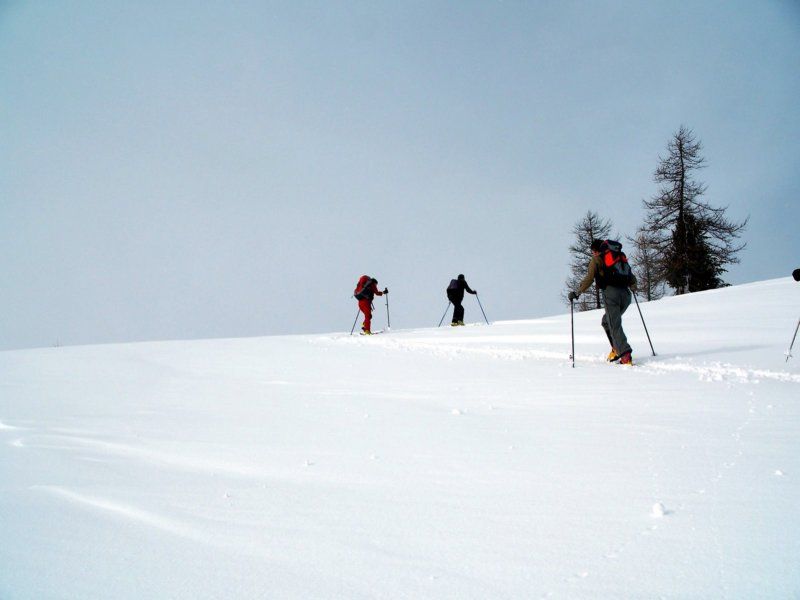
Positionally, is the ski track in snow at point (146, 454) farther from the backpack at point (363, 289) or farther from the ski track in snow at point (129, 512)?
the backpack at point (363, 289)

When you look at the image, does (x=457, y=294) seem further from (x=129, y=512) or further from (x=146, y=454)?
(x=129, y=512)

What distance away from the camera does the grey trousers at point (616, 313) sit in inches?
307

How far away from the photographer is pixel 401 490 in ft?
7.86

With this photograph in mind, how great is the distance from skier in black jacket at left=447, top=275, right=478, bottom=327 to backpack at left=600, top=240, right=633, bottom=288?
31.7 feet

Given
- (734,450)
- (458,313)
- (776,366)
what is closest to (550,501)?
(734,450)

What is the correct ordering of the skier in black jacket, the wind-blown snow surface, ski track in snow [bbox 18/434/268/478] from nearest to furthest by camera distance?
the wind-blown snow surface < ski track in snow [bbox 18/434/268/478] < the skier in black jacket

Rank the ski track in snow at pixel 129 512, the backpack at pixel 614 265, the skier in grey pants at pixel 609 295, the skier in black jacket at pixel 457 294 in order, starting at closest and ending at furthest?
1. the ski track in snow at pixel 129 512
2. the skier in grey pants at pixel 609 295
3. the backpack at pixel 614 265
4. the skier in black jacket at pixel 457 294

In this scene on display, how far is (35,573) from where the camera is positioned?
63.1 inches

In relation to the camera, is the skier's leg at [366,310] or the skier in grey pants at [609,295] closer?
the skier in grey pants at [609,295]

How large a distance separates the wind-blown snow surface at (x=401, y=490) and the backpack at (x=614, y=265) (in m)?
2.90

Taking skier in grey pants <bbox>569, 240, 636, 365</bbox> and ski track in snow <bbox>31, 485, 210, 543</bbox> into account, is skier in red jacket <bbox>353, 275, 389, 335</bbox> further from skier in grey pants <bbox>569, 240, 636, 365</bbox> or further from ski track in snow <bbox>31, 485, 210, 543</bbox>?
ski track in snow <bbox>31, 485, 210, 543</bbox>

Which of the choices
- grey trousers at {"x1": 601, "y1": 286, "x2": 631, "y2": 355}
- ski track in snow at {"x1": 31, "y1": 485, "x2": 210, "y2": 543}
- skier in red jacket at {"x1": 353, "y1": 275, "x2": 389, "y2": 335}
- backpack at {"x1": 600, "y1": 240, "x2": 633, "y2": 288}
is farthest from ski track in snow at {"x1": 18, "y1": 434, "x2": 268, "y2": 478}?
skier in red jacket at {"x1": 353, "y1": 275, "x2": 389, "y2": 335}

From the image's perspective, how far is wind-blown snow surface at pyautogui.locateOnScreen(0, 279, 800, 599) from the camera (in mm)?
1605

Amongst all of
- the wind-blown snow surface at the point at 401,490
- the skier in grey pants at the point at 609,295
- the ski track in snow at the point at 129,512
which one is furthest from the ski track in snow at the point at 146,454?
the skier in grey pants at the point at 609,295
